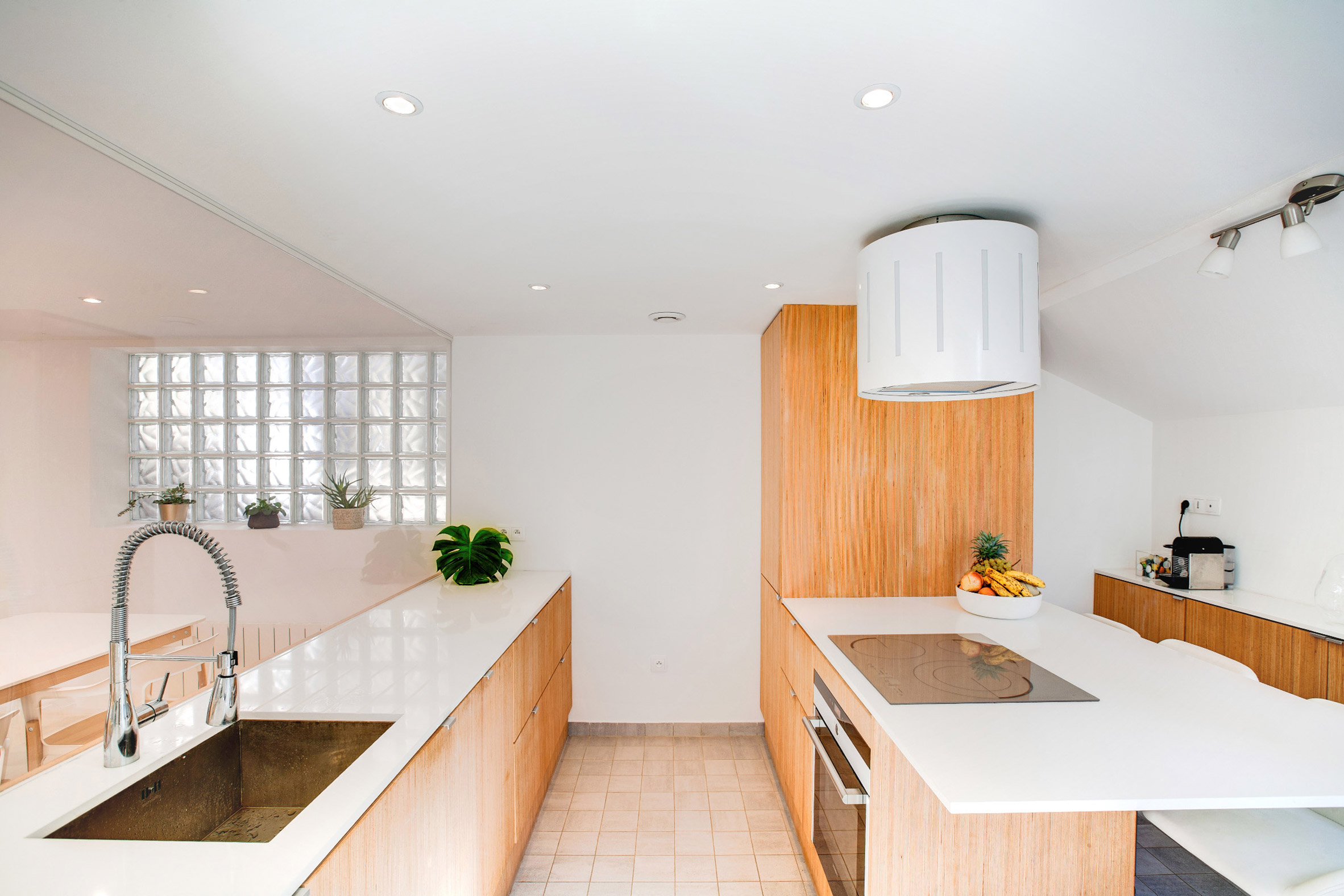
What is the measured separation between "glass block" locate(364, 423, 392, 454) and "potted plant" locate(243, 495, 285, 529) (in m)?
0.56

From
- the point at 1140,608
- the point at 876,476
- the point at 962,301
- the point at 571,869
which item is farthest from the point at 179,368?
the point at 1140,608

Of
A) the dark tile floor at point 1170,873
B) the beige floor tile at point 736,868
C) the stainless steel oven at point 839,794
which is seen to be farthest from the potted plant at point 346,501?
the dark tile floor at point 1170,873

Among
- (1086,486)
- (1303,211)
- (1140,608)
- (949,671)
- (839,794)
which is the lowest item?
(839,794)

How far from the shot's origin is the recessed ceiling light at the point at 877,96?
113 cm

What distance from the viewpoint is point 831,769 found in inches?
71.6

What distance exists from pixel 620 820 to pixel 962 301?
2.48 meters

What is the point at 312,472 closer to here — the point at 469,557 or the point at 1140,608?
the point at 469,557

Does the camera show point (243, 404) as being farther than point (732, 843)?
No

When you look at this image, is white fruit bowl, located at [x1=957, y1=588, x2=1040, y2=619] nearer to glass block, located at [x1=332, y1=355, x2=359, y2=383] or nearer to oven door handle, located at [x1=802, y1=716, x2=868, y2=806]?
oven door handle, located at [x1=802, y1=716, x2=868, y2=806]

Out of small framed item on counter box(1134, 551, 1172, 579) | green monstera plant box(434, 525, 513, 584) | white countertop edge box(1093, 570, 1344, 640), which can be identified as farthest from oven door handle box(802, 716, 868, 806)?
small framed item on counter box(1134, 551, 1172, 579)

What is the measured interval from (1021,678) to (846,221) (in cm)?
146

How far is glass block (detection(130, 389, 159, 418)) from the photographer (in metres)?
1.31

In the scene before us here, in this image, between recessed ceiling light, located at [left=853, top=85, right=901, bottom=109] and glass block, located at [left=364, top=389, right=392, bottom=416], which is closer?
recessed ceiling light, located at [left=853, top=85, right=901, bottom=109]

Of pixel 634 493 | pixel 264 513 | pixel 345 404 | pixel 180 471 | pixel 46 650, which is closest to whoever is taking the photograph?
pixel 46 650
